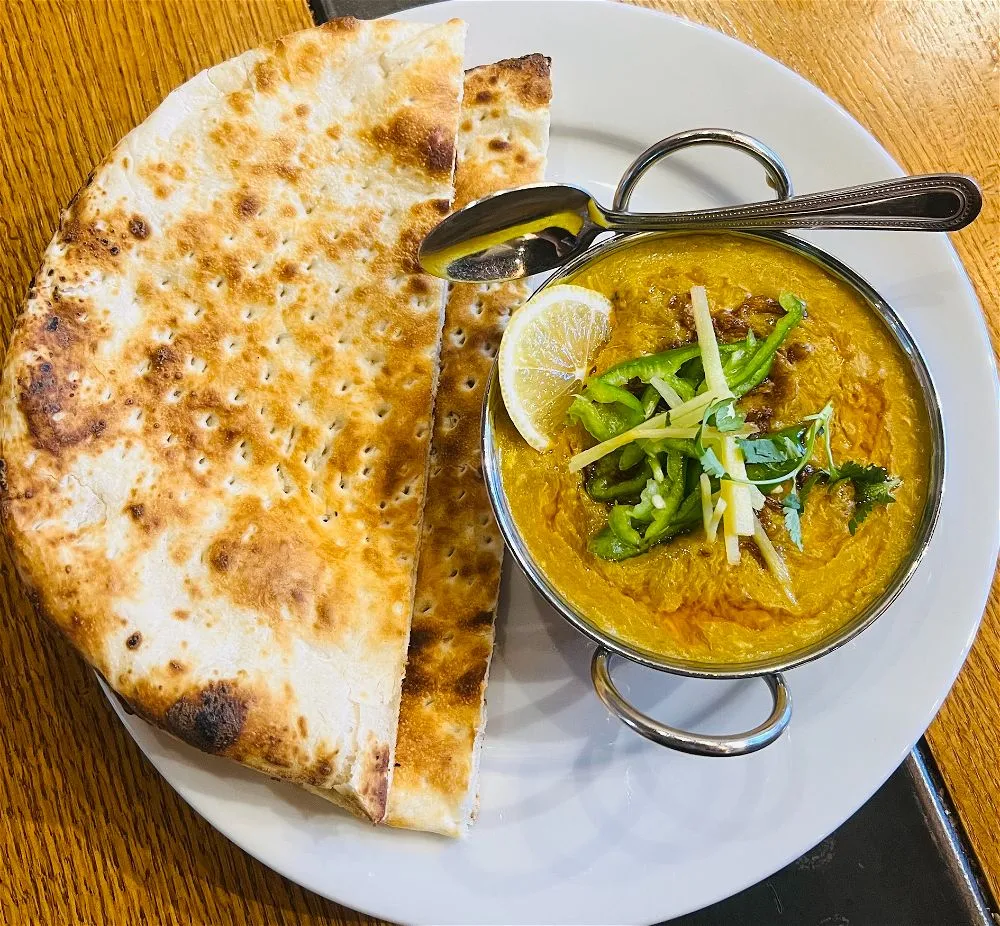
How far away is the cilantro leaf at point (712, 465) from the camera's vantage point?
4.50 ft

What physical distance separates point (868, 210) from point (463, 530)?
922mm

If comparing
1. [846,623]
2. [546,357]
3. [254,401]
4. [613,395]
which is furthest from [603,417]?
[254,401]

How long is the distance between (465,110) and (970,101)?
112 cm

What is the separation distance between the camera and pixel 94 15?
195 centimetres

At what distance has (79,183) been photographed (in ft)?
6.31

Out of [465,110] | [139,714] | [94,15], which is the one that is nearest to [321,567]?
[139,714]

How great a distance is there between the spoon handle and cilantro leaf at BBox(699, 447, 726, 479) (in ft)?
1.47

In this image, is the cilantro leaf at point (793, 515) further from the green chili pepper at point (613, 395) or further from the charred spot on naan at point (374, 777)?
the charred spot on naan at point (374, 777)

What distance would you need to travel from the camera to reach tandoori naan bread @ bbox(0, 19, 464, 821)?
148 centimetres

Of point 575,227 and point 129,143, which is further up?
point 129,143

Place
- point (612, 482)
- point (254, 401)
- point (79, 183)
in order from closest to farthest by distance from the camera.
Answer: point (612, 482) → point (254, 401) → point (79, 183)

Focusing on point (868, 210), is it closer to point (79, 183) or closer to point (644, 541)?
point (644, 541)

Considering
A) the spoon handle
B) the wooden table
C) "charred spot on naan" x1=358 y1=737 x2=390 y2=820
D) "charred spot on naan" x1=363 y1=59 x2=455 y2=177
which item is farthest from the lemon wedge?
the wooden table

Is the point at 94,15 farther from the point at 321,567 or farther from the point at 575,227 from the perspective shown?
the point at 321,567
